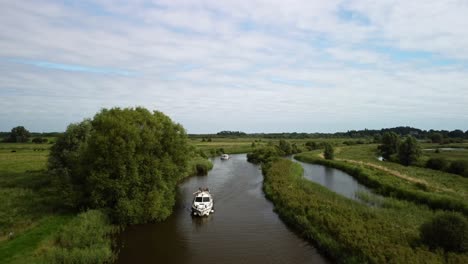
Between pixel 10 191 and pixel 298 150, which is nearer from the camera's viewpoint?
pixel 10 191

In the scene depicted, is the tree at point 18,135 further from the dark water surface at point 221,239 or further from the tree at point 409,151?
the tree at point 409,151

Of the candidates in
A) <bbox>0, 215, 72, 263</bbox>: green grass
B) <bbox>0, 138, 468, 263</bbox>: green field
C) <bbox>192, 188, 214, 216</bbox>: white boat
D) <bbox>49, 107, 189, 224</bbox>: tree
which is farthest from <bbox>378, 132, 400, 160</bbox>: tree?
<bbox>0, 215, 72, 263</bbox>: green grass

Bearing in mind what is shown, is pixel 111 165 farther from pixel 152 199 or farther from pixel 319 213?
pixel 319 213

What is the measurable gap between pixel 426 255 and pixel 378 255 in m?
2.58

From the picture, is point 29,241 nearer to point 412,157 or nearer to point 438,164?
point 438,164

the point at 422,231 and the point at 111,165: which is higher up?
the point at 111,165

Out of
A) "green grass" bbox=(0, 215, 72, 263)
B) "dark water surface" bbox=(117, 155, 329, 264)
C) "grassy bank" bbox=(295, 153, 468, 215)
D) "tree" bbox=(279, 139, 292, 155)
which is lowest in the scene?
"dark water surface" bbox=(117, 155, 329, 264)

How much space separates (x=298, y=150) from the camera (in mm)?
112875

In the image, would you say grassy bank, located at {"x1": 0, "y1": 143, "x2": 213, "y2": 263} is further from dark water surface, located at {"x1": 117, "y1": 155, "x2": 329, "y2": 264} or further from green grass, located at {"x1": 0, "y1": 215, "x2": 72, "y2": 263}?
dark water surface, located at {"x1": 117, "y1": 155, "x2": 329, "y2": 264}

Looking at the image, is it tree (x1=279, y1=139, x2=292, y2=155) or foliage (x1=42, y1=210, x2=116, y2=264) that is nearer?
foliage (x1=42, y1=210, x2=116, y2=264)

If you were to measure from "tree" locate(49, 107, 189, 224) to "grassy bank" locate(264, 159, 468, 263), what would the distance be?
12.5 meters

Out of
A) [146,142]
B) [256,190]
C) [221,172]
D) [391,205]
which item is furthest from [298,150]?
[146,142]

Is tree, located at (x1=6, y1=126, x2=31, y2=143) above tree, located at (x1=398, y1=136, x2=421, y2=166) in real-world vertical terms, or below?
above

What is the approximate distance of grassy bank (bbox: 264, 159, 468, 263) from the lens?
58.7 ft
